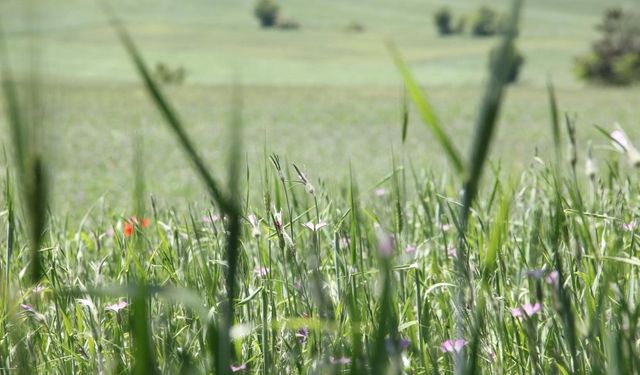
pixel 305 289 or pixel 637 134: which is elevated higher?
pixel 305 289

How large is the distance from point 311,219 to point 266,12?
74.1 meters

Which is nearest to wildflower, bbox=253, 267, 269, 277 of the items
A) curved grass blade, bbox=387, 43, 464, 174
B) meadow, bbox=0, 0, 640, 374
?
meadow, bbox=0, 0, 640, 374

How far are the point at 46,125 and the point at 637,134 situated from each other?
50.0ft

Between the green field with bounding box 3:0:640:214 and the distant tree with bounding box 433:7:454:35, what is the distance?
0.91 m

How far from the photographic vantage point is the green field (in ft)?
37.0

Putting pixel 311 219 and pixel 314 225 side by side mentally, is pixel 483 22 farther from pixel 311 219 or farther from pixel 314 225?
pixel 314 225

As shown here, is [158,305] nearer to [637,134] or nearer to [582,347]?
[582,347]

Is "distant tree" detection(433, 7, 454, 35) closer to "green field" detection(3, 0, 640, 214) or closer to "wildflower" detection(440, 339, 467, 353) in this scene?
"green field" detection(3, 0, 640, 214)

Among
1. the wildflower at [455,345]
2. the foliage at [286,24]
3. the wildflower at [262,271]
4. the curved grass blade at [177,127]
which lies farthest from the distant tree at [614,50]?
the curved grass blade at [177,127]

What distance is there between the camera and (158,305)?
1755 millimetres

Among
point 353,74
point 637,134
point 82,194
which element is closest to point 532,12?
point 353,74

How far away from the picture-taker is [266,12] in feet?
245

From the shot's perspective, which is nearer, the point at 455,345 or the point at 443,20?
the point at 455,345

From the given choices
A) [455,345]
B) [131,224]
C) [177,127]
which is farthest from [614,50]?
[177,127]
